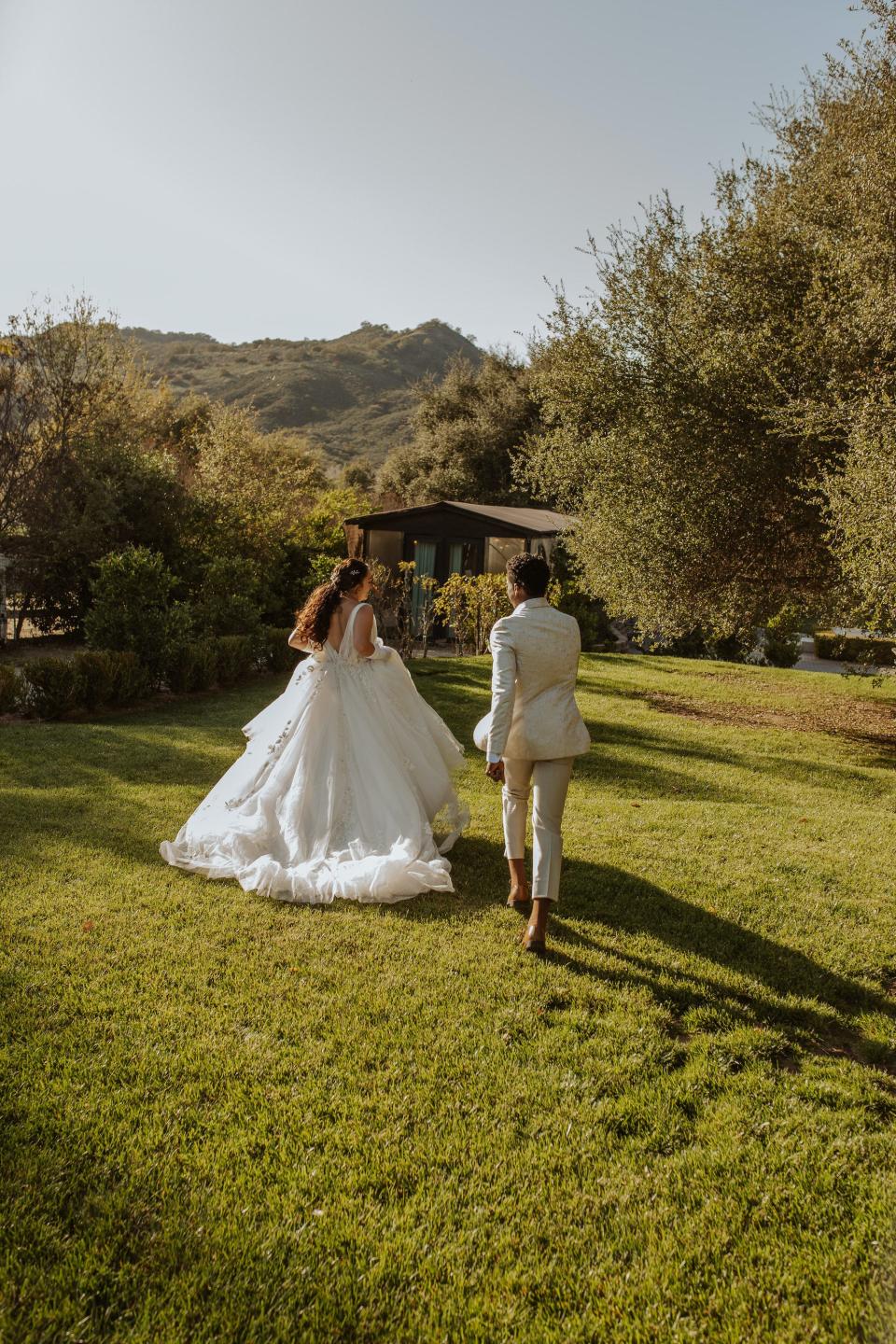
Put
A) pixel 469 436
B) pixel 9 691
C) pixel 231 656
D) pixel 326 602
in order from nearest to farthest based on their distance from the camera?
pixel 326 602, pixel 9 691, pixel 231 656, pixel 469 436

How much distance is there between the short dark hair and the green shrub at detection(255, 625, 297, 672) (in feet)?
40.9

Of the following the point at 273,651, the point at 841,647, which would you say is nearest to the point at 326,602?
the point at 273,651

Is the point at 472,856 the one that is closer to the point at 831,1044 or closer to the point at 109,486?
the point at 831,1044

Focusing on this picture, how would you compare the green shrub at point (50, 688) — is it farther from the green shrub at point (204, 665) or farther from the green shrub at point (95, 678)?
the green shrub at point (204, 665)

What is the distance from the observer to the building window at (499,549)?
25750 millimetres

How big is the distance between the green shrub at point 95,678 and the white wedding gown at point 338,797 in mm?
6618

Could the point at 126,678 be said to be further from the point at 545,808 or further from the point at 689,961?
the point at 689,961

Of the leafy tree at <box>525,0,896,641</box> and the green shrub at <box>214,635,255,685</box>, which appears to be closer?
the leafy tree at <box>525,0,896,641</box>

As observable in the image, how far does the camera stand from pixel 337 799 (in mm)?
6062

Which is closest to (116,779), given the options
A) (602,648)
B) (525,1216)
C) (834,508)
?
(525,1216)

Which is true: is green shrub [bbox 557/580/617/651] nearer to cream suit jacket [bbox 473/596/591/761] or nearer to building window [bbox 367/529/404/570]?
building window [bbox 367/529/404/570]

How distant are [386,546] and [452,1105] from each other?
24255 mm

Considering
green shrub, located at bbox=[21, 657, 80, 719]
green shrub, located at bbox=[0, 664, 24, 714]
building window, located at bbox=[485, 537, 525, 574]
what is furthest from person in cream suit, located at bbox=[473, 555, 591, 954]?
building window, located at bbox=[485, 537, 525, 574]

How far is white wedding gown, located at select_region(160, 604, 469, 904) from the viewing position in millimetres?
5539
